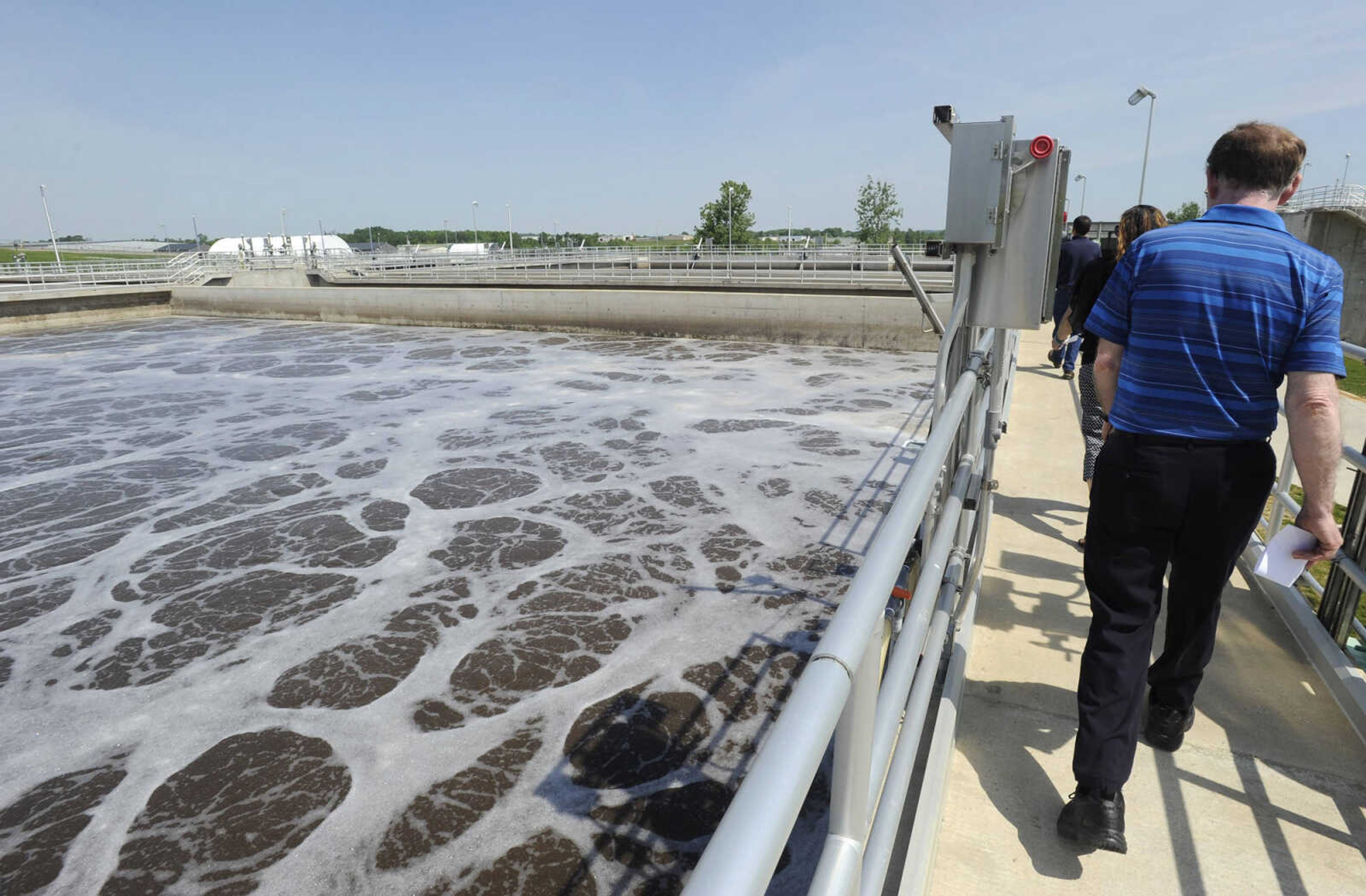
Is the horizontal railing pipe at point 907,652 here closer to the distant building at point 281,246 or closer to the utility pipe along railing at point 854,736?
the utility pipe along railing at point 854,736

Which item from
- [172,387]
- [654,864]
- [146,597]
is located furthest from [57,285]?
[654,864]

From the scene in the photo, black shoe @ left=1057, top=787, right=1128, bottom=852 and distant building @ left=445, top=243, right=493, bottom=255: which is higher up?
distant building @ left=445, top=243, right=493, bottom=255

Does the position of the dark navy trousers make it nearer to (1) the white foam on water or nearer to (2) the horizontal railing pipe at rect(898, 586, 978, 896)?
(2) the horizontal railing pipe at rect(898, 586, 978, 896)

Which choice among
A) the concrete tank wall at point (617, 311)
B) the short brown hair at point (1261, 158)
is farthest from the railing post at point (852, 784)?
the concrete tank wall at point (617, 311)

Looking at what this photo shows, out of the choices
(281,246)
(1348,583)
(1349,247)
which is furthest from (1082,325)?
(281,246)

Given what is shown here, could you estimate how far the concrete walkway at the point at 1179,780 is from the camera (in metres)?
2.06

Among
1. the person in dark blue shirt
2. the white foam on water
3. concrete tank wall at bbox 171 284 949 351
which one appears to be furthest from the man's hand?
concrete tank wall at bbox 171 284 949 351

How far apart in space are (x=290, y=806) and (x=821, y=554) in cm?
391

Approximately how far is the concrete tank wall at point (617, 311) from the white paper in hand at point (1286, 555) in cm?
1334

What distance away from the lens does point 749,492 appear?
25.1 feet

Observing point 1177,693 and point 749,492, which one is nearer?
point 1177,693

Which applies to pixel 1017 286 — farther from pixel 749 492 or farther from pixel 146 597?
pixel 146 597

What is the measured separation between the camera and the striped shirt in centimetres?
186

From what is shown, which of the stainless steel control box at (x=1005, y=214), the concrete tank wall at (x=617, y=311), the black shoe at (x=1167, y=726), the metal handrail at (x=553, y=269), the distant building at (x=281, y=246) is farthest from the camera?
the distant building at (x=281, y=246)
